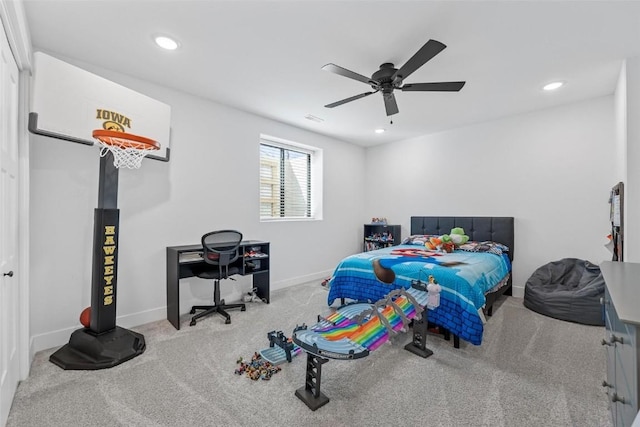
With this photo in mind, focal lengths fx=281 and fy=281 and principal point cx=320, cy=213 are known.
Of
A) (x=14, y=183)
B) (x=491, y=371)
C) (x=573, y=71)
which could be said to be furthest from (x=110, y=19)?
(x=573, y=71)

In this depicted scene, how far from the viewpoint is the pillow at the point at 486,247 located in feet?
Result: 12.3

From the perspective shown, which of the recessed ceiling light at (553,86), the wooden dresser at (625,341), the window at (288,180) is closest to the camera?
the wooden dresser at (625,341)

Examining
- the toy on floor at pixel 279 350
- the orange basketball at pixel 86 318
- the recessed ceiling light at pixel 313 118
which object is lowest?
the toy on floor at pixel 279 350

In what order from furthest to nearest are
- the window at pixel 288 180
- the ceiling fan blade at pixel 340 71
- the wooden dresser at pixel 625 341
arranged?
the window at pixel 288 180 < the ceiling fan blade at pixel 340 71 < the wooden dresser at pixel 625 341

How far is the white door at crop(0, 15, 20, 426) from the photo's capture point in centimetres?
158

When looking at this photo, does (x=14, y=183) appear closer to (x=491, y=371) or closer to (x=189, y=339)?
(x=189, y=339)

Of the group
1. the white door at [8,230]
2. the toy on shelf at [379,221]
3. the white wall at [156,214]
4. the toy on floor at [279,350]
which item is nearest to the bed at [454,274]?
the toy on shelf at [379,221]

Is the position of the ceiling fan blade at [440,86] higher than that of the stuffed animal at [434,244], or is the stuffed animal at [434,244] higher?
the ceiling fan blade at [440,86]

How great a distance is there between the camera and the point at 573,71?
278 centimetres

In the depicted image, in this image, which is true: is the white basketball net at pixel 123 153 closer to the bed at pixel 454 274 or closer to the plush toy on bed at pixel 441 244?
the bed at pixel 454 274

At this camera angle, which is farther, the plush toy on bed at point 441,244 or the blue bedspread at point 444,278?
the plush toy on bed at point 441,244

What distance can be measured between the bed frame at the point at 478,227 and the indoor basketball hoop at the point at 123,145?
4121 mm

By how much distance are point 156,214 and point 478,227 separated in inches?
172

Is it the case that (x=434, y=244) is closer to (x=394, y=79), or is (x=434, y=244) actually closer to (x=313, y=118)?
(x=394, y=79)
